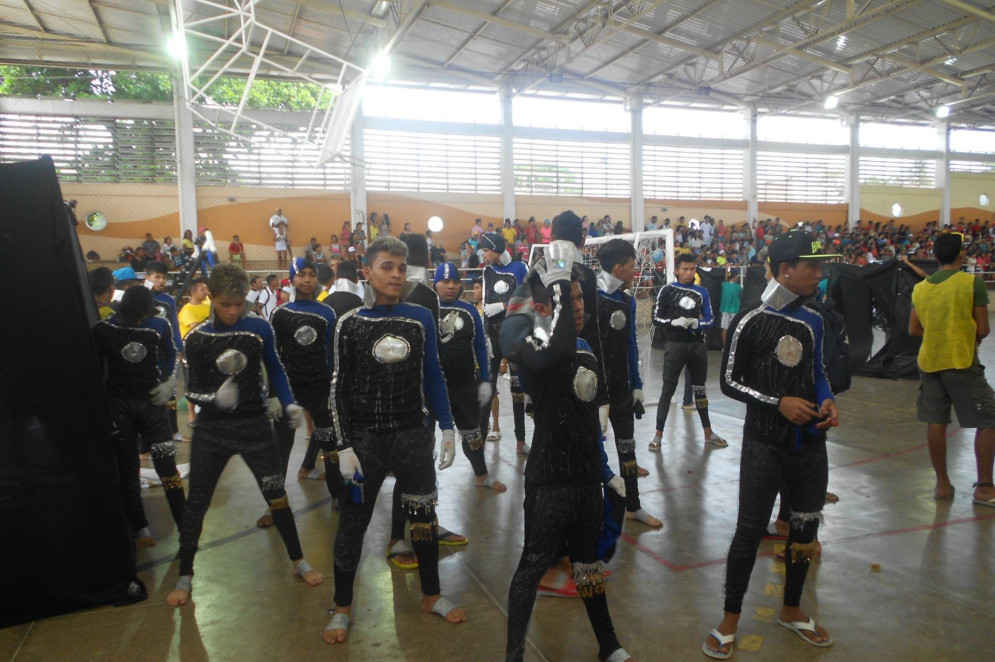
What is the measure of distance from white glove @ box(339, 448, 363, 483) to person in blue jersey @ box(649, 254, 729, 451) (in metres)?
3.83

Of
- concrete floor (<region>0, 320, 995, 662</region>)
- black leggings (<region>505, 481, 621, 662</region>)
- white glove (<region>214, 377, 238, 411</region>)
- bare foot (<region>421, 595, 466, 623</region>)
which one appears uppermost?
white glove (<region>214, 377, 238, 411</region>)

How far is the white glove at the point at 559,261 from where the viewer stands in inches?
104

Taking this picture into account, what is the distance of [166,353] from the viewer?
14.7ft

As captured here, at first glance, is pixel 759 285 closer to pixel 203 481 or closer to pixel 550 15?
pixel 550 15

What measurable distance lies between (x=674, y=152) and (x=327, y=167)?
13.7m

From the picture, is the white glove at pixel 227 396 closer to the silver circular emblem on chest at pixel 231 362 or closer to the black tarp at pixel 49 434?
the silver circular emblem on chest at pixel 231 362

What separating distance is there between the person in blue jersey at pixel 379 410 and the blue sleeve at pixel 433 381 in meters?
0.03

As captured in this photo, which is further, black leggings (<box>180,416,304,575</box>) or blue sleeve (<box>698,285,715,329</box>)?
blue sleeve (<box>698,285,715,329</box>)

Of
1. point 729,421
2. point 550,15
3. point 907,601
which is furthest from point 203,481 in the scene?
point 550,15

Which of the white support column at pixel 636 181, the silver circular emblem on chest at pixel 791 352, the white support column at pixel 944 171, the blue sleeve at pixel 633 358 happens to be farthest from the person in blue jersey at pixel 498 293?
the white support column at pixel 944 171

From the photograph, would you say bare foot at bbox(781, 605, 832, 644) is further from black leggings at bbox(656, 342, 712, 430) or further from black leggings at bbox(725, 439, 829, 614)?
black leggings at bbox(656, 342, 712, 430)

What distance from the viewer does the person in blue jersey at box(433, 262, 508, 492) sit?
16.2 feet

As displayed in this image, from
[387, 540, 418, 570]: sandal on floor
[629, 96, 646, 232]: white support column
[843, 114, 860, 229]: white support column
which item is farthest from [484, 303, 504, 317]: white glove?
[843, 114, 860, 229]: white support column

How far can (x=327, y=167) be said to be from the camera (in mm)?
21797
